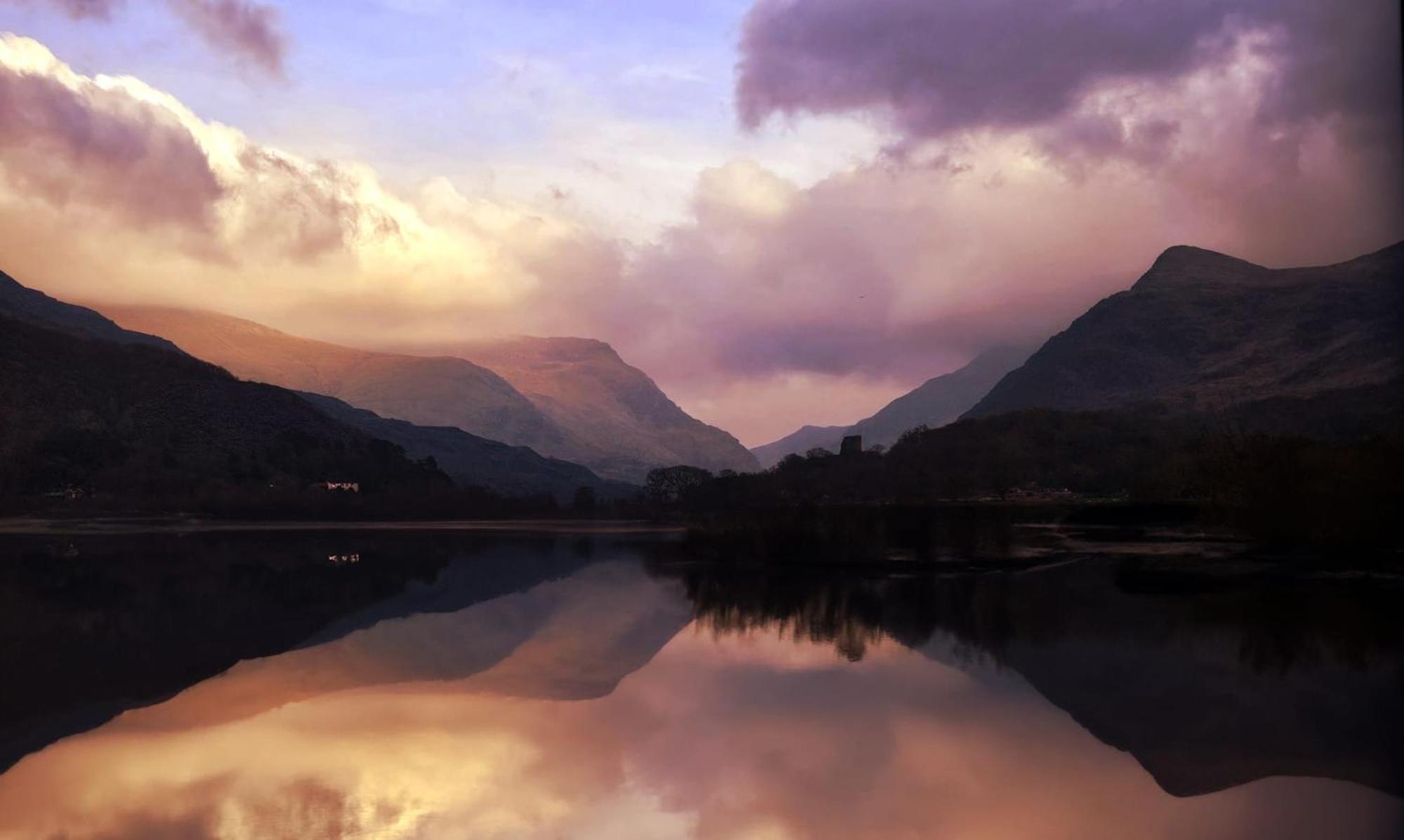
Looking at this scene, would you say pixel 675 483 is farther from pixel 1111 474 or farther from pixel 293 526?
pixel 1111 474

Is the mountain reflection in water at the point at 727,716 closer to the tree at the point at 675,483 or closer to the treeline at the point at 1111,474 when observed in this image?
the treeline at the point at 1111,474

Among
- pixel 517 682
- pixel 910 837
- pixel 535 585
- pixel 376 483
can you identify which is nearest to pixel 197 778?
pixel 517 682

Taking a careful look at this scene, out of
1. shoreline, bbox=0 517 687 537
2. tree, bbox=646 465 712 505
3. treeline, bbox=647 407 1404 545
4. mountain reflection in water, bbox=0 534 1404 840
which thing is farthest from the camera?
tree, bbox=646 465 712 505

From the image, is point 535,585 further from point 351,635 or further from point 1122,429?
point 1122,429

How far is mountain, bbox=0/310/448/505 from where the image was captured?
125 m

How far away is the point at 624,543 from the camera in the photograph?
85.3 m

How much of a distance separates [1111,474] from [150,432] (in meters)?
117

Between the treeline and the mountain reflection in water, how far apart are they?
1181cm

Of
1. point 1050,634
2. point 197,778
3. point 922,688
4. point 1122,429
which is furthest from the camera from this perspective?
point 1122,429

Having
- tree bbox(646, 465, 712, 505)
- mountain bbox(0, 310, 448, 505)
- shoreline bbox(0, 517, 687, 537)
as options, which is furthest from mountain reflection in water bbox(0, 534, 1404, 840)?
mountain bbox(0, 310, 448, 505)

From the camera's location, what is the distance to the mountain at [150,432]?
125 metres

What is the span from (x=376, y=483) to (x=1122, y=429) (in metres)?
103

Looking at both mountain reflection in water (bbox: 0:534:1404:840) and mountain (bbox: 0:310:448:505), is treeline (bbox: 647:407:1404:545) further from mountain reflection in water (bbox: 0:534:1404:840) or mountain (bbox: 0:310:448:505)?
mountain (bbox: 0:310:448:505)

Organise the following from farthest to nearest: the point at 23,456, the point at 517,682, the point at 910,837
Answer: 1. the point at 23,456
2. the point at 517,682
3. the point at 910,837
